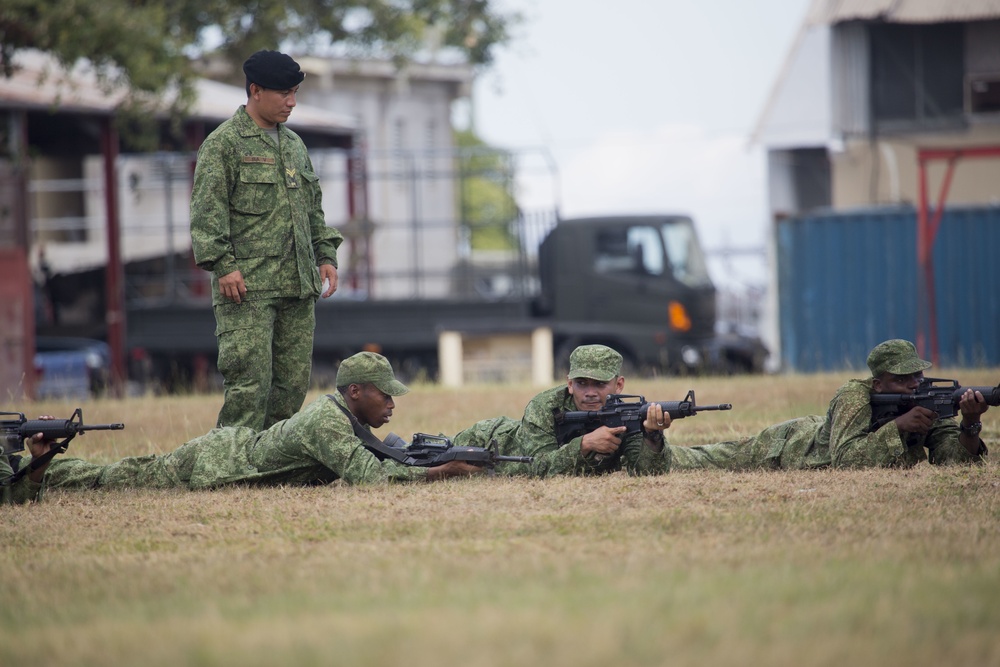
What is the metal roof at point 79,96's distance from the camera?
54.4ft

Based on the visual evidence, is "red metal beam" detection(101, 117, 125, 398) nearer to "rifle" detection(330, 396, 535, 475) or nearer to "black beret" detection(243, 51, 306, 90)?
"black beret" detection(243, 51, 306, 90)

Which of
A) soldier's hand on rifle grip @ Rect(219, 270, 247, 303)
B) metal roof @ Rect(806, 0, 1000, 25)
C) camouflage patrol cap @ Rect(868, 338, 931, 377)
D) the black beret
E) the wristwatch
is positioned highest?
metal roof @ Rect(806, 0, 1000, 25)

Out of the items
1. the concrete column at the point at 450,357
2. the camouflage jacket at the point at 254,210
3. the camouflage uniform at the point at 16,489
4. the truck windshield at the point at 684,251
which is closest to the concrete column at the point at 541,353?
the concrete column at the point at 450,357

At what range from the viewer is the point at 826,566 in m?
4.68

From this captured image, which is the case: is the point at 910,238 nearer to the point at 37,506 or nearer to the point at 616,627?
the point at 37,506

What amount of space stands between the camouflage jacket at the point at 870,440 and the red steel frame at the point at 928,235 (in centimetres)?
918

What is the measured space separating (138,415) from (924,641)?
8524mm

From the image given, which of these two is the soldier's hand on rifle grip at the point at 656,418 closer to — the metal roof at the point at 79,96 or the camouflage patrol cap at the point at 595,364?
the camouflage patrol cap at the point at 595,364

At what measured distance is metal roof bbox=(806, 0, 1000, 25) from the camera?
74.2 ft

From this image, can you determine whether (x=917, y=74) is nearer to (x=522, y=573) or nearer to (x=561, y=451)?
(x=561, y=451)

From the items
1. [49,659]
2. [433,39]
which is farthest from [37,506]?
[433,39]

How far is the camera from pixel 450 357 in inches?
659

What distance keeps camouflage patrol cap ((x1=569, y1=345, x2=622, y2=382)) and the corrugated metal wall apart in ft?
37.8

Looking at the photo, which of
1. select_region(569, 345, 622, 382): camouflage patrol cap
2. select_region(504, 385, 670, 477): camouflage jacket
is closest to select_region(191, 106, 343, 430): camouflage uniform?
select_region(504, 385, 670, 477): camouflage jacket
